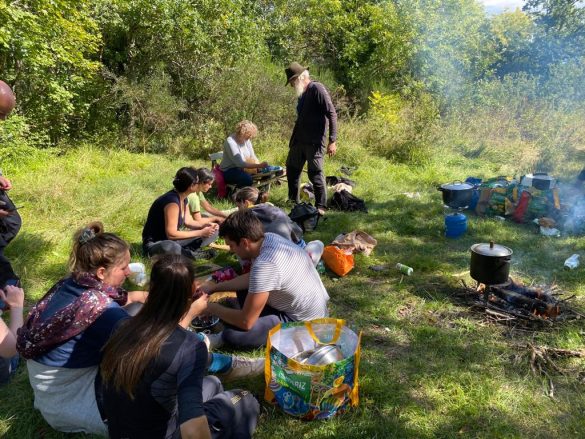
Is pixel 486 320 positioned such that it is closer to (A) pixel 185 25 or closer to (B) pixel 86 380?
(B) pixel 86 380

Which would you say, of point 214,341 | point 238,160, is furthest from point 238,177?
point 214,341

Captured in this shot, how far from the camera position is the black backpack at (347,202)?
648cm

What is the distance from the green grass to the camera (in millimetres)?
2627

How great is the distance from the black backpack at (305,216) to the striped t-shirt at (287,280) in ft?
7.89

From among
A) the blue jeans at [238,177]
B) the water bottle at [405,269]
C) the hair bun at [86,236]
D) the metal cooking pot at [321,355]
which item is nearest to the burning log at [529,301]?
the water bottle at [405,269]

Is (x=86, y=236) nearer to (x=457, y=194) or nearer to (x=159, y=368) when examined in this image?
(x=159, y=368)

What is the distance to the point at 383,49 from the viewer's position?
1455 centimetres

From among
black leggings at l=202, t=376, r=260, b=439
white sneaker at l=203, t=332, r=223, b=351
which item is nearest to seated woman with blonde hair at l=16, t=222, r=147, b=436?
black leggings at l=202, t=376, r=260, b=439

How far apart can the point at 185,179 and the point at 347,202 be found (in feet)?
9.48

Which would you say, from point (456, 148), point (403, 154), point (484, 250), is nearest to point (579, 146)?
point (456, 148)

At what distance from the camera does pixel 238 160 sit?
6.57 metres

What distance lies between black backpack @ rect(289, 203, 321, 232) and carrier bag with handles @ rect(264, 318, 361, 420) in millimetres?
2755

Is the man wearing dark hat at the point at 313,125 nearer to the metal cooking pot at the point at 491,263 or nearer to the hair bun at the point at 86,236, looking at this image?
the metal cooking pot at the point at 491,263

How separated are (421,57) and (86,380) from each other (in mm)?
15321
